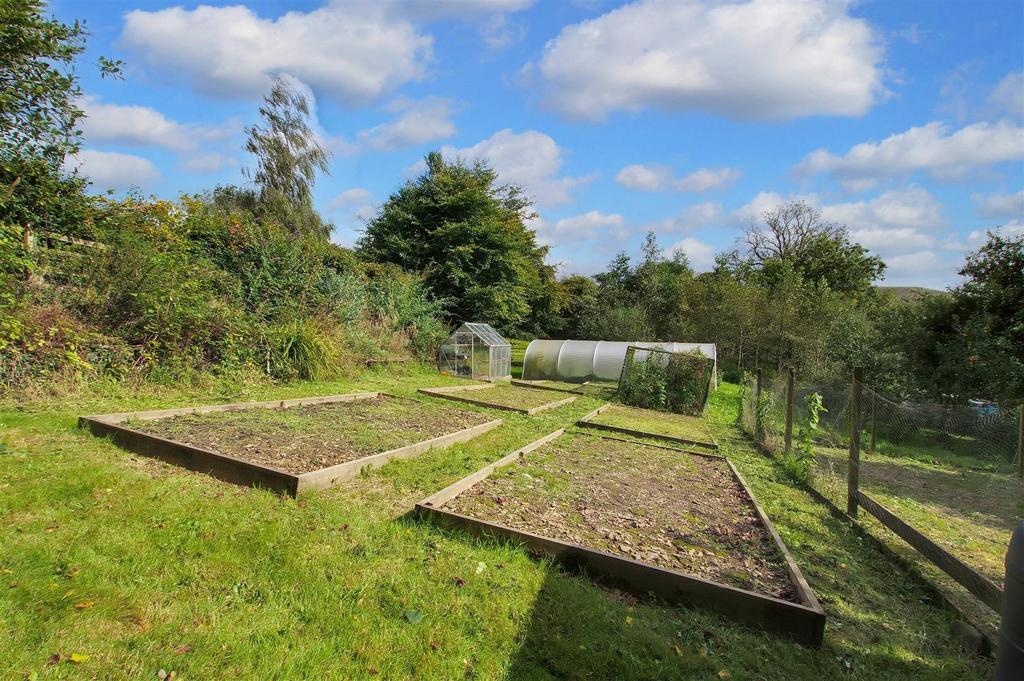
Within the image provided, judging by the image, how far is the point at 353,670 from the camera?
91.6 inches

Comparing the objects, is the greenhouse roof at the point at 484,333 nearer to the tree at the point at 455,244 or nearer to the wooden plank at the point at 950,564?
the tree at the point at 455,244

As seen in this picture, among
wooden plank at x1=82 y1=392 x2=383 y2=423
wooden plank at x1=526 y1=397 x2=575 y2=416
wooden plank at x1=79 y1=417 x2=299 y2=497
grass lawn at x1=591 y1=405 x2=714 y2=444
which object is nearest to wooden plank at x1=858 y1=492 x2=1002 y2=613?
grass lawn at x1=591 y1=405 x2=714 y2=444

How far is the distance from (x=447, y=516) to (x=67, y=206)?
817 cm

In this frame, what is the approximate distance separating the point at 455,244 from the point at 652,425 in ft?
44.3

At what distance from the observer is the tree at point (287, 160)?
2300cm

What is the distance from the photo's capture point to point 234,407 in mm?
7172

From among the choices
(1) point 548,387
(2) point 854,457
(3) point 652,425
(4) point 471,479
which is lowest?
(1) point 548,387

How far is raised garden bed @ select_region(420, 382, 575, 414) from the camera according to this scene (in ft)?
34.0

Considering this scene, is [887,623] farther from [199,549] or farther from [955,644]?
[199,549]

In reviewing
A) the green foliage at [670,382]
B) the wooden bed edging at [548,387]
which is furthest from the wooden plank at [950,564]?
the wooden bed edging at [548,387]

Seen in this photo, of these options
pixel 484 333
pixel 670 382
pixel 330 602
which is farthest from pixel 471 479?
pixel 484 333

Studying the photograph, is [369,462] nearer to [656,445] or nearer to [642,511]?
[642,511]

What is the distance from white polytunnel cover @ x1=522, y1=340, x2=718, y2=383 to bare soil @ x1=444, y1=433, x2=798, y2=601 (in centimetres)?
1056

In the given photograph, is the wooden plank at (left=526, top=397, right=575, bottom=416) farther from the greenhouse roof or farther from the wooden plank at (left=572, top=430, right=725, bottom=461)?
the greenhouse roof
